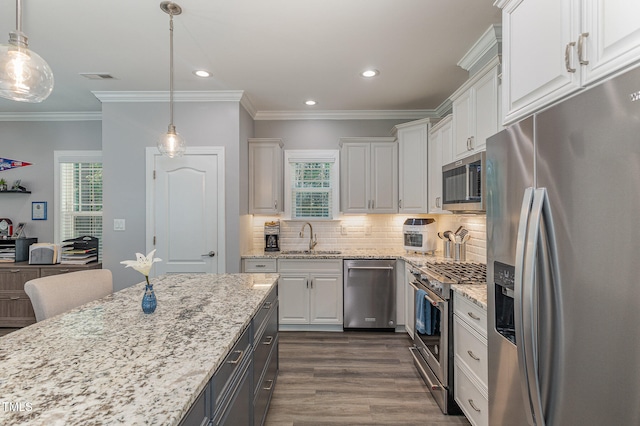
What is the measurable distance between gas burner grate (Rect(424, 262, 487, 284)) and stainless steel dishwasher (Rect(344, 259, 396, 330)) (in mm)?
944

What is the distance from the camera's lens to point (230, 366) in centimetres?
134

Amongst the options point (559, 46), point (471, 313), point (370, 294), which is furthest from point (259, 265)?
point (559, 46)

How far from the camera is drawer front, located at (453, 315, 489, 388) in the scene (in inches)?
72.8

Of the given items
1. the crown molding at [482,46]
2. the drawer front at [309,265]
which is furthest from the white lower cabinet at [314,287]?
the crown molding at [482,46]

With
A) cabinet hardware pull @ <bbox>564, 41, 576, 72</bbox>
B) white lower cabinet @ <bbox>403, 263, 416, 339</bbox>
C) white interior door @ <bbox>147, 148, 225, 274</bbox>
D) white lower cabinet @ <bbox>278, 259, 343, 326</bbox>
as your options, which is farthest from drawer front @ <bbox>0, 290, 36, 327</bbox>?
cabinet hardware pull @ <bbox>564, 41, 576, 72</bbox>

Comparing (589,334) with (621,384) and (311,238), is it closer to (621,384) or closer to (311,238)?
(621,384)

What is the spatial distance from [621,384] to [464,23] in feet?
7.70

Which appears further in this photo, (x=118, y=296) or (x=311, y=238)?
(x=311, y=238)

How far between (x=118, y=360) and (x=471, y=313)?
6.11 feet

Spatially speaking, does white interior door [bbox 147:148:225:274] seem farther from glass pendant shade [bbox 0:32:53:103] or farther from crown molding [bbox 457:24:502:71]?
crown molding [bbox 457:24:502:71]

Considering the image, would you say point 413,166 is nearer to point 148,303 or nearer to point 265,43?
point 265,43

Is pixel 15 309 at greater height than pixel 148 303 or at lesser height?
lesser

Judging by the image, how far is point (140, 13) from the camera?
221 centimetres

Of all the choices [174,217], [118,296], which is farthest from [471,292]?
[174,217]
